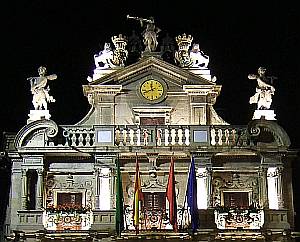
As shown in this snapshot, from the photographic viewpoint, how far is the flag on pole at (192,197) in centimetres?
3634

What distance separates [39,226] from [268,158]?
464 inches

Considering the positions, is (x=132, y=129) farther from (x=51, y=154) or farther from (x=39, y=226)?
(x=39, y=226)

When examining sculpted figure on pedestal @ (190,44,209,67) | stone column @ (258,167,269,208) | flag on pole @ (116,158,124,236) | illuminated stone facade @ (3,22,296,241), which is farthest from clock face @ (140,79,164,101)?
stone column @ (258,167,269,208)

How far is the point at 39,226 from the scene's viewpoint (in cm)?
3762

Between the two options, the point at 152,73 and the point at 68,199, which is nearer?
the point at 68,199

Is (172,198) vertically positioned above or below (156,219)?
above

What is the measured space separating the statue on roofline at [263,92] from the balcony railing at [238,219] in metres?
5.76

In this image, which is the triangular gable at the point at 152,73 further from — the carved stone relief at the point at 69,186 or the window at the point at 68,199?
the window at the point at 68,199

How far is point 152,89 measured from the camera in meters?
41.4

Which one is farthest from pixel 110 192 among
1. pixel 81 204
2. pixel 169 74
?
pixel 169 74

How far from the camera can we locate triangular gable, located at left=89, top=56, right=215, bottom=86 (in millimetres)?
41250

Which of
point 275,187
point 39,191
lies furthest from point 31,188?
point 275,187

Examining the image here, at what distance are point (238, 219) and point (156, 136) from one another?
577cm

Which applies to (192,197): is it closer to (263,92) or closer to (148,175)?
(148,175)
